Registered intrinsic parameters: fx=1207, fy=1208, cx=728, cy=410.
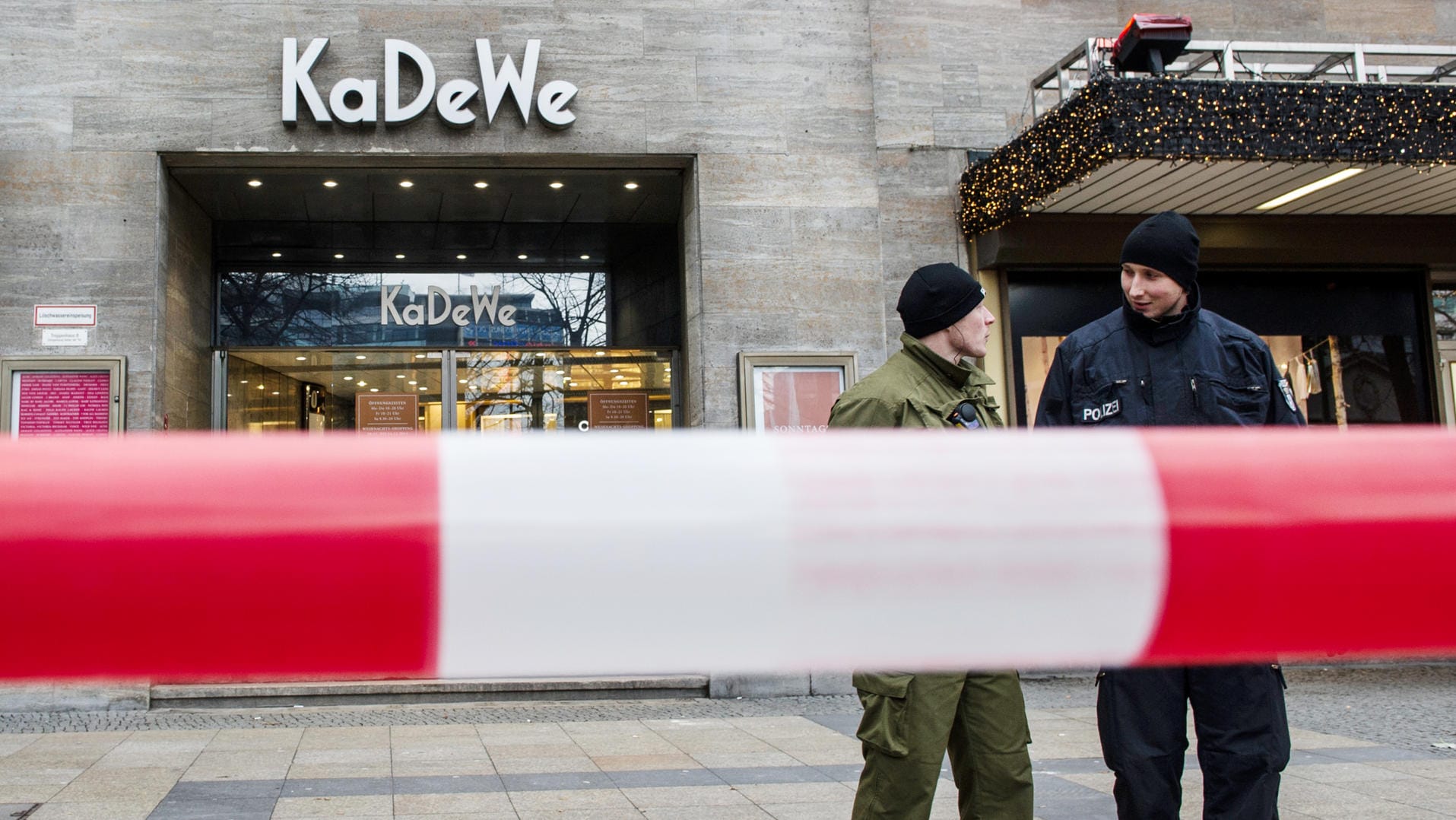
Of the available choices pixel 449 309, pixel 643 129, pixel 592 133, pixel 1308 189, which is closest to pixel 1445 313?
pixel 1308 189

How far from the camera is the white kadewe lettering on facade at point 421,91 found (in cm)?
902

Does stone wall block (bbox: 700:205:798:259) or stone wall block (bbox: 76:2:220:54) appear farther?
stone wall block (bbox: 700:205:798:259)

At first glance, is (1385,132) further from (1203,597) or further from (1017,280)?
(1203,597)

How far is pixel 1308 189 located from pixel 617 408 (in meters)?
5.96

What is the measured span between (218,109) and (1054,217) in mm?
6637

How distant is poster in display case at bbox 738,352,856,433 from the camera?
9328 mm

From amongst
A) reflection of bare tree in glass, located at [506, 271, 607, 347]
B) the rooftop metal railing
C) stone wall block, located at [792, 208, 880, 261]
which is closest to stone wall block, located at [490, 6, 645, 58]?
stone wall block, located at [792, 208, 880, 261]

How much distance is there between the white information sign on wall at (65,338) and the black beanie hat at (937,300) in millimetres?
7358

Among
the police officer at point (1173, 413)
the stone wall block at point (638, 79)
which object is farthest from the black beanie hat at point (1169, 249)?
the stone wall block at point (638, 79)

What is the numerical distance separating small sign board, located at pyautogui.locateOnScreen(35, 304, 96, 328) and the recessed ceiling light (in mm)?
9146

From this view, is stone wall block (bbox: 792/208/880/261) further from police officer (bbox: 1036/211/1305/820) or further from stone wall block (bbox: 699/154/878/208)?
police officer (bbox: 1036/211/1305/820)

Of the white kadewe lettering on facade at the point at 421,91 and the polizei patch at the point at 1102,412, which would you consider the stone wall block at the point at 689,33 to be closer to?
the white kadewe lettering on facade at the point at 421,91

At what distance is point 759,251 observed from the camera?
955 centimetres

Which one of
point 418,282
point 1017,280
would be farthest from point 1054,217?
point 418,282
